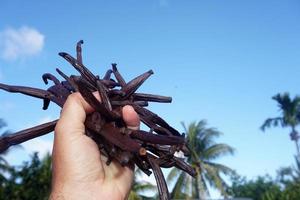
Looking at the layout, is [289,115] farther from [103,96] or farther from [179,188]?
[103,96]

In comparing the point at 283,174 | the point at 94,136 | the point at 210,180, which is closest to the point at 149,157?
the point at 94,136

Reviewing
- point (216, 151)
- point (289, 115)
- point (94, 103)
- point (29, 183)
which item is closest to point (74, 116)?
point (94, 103)

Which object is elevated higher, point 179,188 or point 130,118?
point 179,188

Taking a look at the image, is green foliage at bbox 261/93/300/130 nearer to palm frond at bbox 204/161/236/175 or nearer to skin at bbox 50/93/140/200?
palm frond at bbox 204/161/236/175

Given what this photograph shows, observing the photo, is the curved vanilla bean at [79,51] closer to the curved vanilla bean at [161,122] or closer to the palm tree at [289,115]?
the curved vanilla bean at [161,122]

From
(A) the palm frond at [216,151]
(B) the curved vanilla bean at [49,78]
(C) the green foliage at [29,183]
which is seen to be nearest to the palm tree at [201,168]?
(A) the palm frond at [216,151]

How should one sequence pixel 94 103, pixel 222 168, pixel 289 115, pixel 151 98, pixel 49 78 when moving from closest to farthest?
1. pixel 94 103
2. pixel 151 98
3. pixel 49 78
4. pixel 222 168
5. pixel 289 115

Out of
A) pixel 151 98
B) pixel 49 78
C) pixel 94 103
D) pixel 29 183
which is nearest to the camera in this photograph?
pixel 94 103

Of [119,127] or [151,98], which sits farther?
[151,98]
